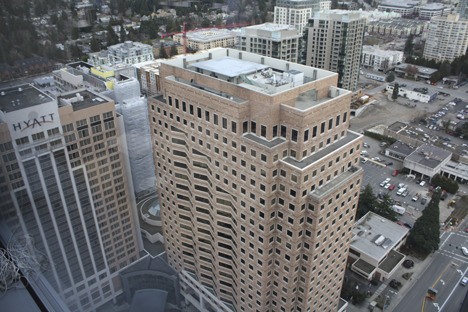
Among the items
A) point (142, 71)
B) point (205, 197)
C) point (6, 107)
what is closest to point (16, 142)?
point (6, 107)

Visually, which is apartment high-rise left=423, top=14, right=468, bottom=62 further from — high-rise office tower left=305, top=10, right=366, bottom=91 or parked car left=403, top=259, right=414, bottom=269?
parked car left=403, top=259, right=414, bottom=269

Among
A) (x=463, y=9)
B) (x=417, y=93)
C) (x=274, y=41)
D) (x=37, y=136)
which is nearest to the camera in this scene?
(x=37, y=136)

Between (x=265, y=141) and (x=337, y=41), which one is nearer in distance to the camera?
(x=265, y=141)

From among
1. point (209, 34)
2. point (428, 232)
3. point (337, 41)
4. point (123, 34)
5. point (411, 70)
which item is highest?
point (337, 41)

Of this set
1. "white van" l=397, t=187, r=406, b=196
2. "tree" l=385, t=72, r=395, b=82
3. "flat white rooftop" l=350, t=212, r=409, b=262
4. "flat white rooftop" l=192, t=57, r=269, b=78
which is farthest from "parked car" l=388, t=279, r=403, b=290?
"tree" l=385, t=72, r=395, b=82

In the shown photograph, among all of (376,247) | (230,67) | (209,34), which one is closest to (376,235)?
(376,247)

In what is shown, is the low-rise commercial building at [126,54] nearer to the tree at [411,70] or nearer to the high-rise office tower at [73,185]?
the high-rise office tower at [73,185]

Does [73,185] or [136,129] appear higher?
[73,185]

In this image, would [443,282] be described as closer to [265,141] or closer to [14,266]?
[265,141]
